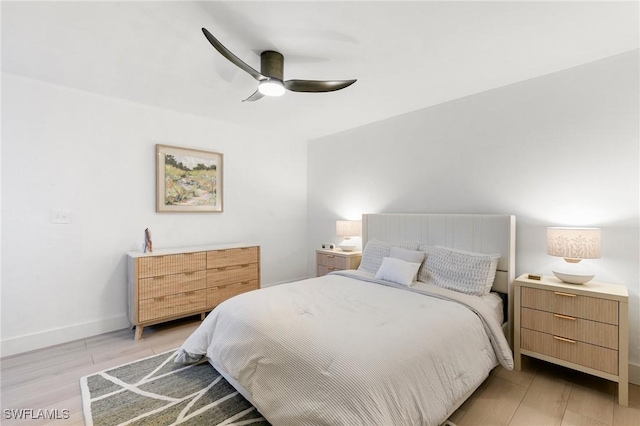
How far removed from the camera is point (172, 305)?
3.04m

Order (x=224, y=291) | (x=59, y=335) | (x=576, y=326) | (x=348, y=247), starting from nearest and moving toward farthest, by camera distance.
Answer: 1. (x=576, y=326)
2. (x=59, y=335)
3. (x=224, y=291)
4. (x=348, y=247)

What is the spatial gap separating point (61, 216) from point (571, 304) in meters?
4.46

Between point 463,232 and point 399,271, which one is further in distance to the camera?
point 463,232

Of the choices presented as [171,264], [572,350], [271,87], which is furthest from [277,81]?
[572,350]

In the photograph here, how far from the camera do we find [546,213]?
2.50 m

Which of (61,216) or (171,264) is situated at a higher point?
(61,216)

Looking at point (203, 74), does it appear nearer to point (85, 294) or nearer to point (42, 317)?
point (85, 294)

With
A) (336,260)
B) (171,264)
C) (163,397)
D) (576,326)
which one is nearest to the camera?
(163,397)

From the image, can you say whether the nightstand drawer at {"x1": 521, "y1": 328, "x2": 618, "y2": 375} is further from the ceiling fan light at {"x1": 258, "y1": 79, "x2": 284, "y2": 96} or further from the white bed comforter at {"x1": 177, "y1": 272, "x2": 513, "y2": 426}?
the ceiling fan light at {"x1": 258, "y1": 79, "x2": 284, "y2": 96}

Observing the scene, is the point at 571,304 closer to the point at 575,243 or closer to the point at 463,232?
the point at 575,243

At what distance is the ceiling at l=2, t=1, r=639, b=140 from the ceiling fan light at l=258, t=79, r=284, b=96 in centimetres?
24

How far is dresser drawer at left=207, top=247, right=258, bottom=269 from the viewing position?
3.33 meters

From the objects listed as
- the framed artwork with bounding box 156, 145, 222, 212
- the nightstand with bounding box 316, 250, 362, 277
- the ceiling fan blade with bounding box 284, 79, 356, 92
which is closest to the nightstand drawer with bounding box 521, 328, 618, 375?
the nightstand with bounding box 316, 250, 362, 277

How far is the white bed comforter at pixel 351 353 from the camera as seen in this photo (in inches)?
51.4
